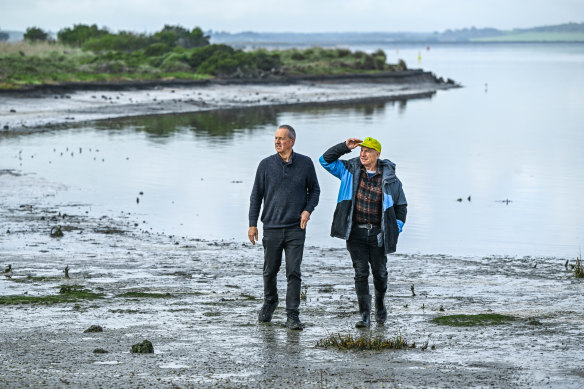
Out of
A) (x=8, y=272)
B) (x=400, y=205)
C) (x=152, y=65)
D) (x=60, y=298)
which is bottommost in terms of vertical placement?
(x=8, y=272)

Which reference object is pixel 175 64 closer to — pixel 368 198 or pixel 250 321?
pixel 250 321

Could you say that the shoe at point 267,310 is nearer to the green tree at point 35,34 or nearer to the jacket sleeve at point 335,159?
the jacket sleeve at point 335,159

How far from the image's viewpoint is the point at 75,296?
930 cm

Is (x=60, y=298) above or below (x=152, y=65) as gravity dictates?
below

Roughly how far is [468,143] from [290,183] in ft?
83.5

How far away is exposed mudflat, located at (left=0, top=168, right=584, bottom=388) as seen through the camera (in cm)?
655

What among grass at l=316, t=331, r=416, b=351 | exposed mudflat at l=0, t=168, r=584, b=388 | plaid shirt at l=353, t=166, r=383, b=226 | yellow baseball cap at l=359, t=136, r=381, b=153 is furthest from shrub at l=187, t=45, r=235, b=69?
grass at l=316, t=331, r=416, b=351

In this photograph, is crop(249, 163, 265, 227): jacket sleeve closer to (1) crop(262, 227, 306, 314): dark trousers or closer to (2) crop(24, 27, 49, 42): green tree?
(1) crop(262, 227, 306, 314): dark trousers

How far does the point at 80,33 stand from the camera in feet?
304

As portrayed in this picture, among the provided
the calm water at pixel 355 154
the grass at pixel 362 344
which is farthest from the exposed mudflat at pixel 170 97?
the grass at pixel 362 344

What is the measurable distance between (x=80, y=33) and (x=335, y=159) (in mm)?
88385

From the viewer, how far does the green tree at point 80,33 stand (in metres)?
90.4

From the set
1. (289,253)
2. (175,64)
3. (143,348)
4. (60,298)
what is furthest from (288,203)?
(175,64)

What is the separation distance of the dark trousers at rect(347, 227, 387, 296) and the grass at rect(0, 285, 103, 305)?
2736 millimetres
